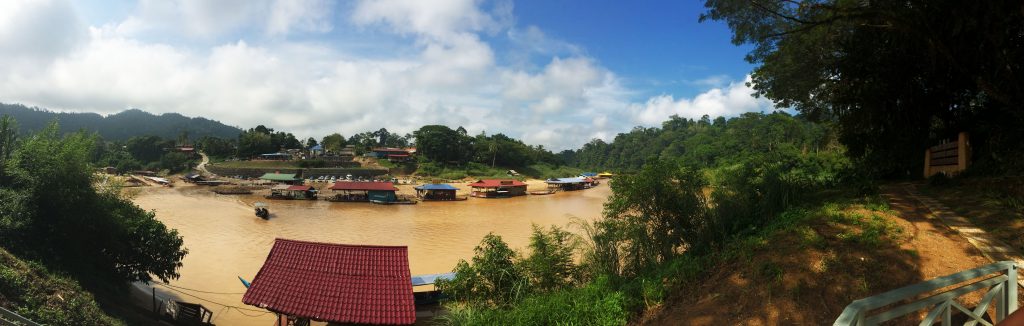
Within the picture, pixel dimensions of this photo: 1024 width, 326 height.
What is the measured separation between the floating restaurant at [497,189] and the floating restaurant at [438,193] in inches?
127

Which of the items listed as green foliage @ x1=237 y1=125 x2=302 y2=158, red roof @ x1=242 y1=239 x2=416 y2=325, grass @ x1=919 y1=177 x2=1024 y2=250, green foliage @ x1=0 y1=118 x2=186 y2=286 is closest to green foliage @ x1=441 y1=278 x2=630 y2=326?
red roof @ x1=242 y1=239 x2=416 y2=325

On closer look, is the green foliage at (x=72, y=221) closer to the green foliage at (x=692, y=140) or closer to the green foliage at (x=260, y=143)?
the green foliage at (x=692, y=140)

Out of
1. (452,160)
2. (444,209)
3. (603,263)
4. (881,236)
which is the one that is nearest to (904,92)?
(881,236)

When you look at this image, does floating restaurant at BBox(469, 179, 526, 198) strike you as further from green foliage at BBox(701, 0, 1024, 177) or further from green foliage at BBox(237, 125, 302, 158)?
green foliage at BBox(237, 125, 302, 158)

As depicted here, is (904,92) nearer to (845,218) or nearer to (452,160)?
(845,218)

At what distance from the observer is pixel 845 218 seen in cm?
688

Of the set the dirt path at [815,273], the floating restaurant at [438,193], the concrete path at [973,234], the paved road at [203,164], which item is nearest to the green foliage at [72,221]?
the dirt path at [815,273]

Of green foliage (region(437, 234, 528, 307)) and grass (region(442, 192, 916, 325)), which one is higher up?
grass (region(442, 192, 916, 325))

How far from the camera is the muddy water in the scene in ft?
54.0

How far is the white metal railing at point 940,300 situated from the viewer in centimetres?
241

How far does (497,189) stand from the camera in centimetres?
4812

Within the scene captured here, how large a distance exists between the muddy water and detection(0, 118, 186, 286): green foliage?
8.29 ft

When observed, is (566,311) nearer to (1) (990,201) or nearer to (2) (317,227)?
(1) (990,201)

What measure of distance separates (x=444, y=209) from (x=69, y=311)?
95.1ft
